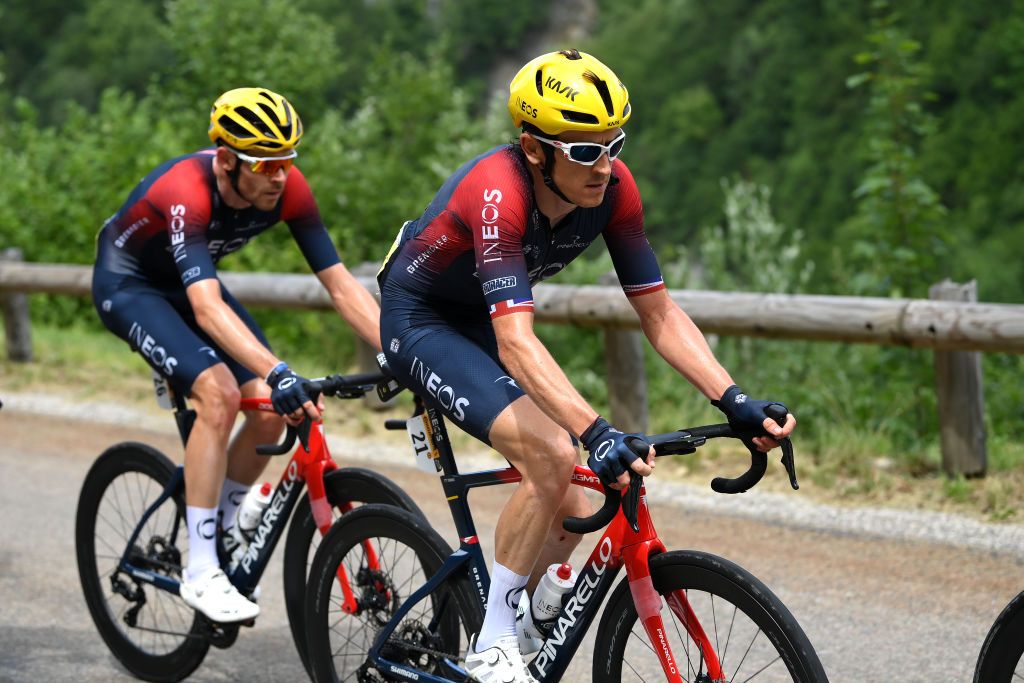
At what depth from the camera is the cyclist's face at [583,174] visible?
371 centimetres

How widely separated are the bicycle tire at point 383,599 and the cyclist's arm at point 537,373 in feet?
2.57

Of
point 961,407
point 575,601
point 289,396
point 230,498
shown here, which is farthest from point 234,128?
point 961,407

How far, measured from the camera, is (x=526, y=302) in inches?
146

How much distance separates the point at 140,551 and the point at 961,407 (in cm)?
457

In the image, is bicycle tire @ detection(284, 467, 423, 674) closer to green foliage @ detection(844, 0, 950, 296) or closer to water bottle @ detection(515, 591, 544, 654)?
water bottle @ detection(515, 591, 544, 654)

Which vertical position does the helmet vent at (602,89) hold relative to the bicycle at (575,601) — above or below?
above

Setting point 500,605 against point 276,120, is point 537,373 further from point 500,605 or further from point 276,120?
point 276,120

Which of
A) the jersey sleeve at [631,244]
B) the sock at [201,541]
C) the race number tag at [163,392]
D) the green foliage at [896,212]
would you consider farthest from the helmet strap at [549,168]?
the green foliage at [896,212]

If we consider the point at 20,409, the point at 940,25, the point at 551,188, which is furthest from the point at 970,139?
the point at 551,188

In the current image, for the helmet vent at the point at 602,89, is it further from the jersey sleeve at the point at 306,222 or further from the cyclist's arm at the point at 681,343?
the jersey sleeve at the point at 306,222

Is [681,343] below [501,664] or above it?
above

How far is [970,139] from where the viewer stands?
74938mm

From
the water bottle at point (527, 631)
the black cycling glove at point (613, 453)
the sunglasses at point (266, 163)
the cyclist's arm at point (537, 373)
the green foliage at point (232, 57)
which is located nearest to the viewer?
the black cycling glove at point (613, 453)

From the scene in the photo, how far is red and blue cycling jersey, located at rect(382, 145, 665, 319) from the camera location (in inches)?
147
